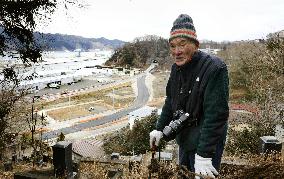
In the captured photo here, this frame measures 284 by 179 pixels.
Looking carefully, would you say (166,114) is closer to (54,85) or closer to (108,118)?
(108,118)

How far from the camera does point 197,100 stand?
10.3 feet

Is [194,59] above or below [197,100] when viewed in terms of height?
above

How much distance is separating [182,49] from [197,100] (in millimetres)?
507

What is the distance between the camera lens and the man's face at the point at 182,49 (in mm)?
3131

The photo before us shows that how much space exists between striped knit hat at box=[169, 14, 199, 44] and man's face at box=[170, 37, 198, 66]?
4 centimetres

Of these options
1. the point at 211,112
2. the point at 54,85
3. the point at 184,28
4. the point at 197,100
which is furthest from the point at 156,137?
the point at 54,85

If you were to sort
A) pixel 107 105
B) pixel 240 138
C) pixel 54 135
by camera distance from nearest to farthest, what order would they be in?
pixel 240 138
pixel 54 135
pixel 107 105

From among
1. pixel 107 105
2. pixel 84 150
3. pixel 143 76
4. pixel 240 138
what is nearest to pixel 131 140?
pixel 84 150

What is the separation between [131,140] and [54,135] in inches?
620

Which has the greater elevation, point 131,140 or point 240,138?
point 240,138

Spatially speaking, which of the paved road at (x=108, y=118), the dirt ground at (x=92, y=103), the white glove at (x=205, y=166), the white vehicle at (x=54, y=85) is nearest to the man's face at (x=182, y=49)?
the white glove at (x=205, y=166)

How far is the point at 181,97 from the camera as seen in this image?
130 inches

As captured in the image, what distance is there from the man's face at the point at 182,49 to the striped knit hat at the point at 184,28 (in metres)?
0.04

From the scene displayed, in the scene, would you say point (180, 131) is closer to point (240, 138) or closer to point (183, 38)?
point (183, 38)
